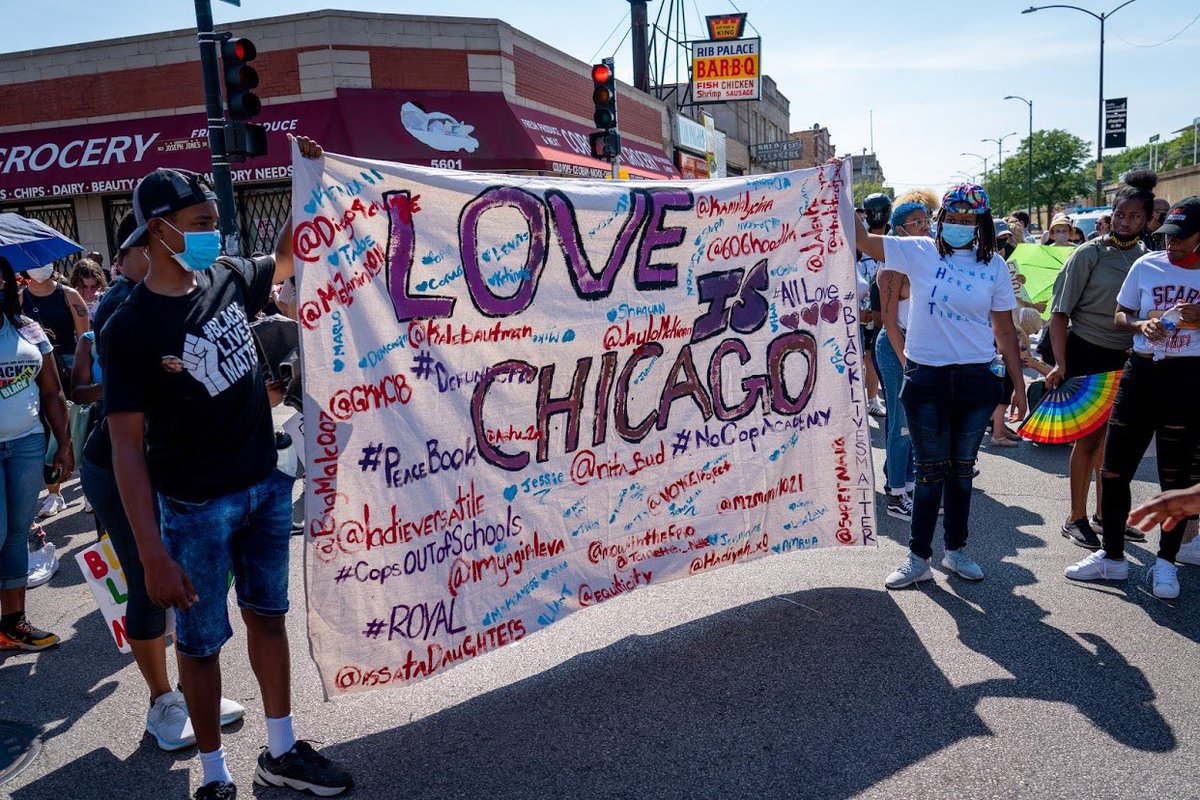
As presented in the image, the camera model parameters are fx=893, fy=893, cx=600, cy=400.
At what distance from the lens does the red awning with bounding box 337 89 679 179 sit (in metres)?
15.5

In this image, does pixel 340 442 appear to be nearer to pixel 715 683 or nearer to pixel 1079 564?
pixel 715 683

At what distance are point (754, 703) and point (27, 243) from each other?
453 centimetres

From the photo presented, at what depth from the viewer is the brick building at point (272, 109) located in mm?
15797

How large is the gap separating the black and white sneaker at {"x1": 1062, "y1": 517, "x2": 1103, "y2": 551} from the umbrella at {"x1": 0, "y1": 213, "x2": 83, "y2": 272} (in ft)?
19.7

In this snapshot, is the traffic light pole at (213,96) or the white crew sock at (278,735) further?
the traffic light pole at (213,96)

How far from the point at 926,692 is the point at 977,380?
161 cm

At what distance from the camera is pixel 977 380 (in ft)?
14.2

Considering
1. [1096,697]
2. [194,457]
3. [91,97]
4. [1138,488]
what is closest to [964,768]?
[1096,697]

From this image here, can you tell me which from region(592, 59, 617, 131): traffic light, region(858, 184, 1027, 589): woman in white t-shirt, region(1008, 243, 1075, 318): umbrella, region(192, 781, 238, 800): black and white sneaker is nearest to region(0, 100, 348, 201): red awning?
region(592, 59, 617, 131): traffic light

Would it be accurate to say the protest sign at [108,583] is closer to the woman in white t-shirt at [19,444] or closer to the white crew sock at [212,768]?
the woman in white t-shirt at [19,444]

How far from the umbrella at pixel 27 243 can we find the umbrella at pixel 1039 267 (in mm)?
8811

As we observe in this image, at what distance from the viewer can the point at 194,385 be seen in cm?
268

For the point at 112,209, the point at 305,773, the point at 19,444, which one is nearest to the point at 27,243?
the point at 19,444

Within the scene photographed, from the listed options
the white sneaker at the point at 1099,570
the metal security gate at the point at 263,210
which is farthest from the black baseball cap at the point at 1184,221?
the metal security gate at the point at 263,210
